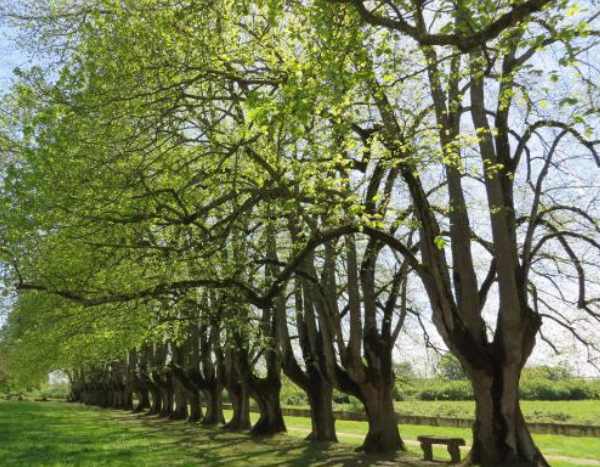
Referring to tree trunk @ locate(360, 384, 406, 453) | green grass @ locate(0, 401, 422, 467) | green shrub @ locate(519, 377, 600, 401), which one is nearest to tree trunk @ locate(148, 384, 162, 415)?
green grass @ locate(0, 401, 422, 467)

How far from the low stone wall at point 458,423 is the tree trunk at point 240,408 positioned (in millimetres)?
10725

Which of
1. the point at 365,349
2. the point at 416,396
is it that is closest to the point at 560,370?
the point at 365,349

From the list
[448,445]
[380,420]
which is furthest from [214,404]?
[448,445]

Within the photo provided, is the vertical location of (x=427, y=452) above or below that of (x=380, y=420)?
below

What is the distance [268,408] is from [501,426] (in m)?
13.2

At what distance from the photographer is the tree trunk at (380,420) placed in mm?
16266

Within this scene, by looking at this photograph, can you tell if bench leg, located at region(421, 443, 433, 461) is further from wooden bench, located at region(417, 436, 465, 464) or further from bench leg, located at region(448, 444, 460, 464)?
bench leg, located at region(448, 444, 460, 464)

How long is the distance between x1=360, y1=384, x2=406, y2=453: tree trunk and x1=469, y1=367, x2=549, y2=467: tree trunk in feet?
14.6

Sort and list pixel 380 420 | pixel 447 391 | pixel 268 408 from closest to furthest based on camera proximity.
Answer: pixel 380 420 < pixel 268 408 < pixel 447 391

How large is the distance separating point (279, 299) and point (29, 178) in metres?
10.5

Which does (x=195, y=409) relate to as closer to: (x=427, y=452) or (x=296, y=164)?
(x=427, y=452)

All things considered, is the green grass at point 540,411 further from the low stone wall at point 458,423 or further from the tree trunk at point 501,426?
the tree trunk at point 501,426

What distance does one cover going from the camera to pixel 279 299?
19.6 metres

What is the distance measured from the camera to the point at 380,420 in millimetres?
16422
